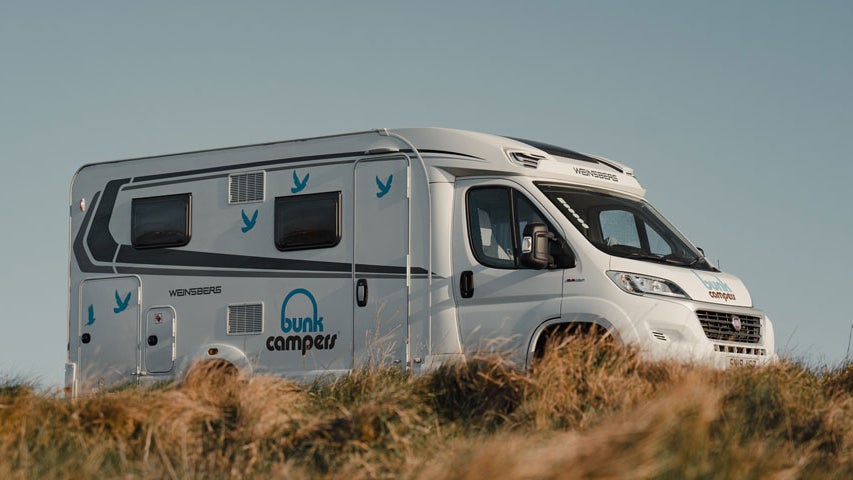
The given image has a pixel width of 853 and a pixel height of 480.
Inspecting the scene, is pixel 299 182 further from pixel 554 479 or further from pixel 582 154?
pixel 554 479

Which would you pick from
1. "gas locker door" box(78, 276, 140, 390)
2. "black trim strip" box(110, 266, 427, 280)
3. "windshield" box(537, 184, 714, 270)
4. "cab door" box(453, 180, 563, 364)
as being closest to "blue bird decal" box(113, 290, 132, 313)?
"gas locker door" box(78, 276, 140, 390)

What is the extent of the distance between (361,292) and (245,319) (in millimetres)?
1400

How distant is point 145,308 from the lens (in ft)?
40.2

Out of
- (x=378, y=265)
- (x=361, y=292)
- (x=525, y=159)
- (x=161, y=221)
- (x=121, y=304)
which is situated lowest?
(x=121, y=304)

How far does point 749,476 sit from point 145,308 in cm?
789

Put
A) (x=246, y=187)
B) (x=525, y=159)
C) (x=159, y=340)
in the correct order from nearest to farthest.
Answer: (x=525, y=159) < (x=246, y=187) < (x=159, y=340)

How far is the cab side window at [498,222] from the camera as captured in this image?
1059 cm

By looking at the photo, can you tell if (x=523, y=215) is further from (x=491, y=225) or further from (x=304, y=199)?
(x=304, y=199)

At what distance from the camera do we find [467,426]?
26.7ft

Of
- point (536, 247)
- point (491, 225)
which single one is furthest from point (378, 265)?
point (536, 247)

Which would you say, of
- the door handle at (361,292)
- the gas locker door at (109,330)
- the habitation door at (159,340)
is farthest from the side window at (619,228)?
the gas locker door at (109,330)

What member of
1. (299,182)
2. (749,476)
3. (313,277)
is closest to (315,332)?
(313,277)

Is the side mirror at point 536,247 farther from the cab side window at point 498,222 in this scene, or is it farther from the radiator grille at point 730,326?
the radiator grille at point 730,326

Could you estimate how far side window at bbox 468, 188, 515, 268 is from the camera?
35.0ft
